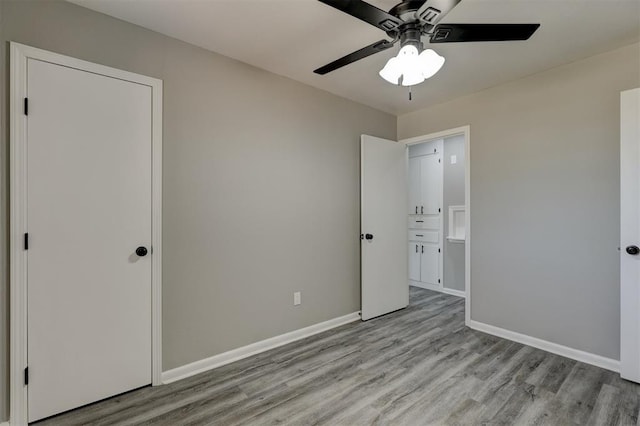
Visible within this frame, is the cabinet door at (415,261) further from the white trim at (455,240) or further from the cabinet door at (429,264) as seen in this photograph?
the white trim at (455,240)

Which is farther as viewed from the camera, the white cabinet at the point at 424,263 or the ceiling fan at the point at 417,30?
the white cabinet at the point at 424,263

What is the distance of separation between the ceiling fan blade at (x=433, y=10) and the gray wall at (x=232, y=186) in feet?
5.29

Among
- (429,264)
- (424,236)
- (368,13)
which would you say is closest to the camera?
(368,13)

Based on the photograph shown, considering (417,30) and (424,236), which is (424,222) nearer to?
(424,236)

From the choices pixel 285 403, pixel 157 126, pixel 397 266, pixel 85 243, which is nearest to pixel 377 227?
pixel 397 266

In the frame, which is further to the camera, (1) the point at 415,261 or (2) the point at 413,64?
(1) the point at 415,261

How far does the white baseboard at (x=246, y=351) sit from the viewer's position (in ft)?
7.41

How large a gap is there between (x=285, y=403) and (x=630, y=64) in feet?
11.7

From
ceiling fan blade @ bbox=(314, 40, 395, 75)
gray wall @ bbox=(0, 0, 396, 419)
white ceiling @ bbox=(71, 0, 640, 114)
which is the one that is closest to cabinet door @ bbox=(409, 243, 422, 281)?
gray wall @ bbox=(0, 0, 396, 419)

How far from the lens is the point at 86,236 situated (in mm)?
1919

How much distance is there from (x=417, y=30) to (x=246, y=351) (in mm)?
2658

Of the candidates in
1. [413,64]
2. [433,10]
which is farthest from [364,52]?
[433,10]

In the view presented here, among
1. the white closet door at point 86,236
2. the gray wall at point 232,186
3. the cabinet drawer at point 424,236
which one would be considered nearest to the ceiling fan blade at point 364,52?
the gray wall at point 232,186

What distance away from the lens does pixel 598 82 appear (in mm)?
2473
